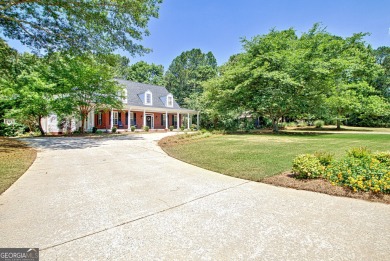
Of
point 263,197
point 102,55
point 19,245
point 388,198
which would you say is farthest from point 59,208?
point 102,55

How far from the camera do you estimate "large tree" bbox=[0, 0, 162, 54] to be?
11.1 metres

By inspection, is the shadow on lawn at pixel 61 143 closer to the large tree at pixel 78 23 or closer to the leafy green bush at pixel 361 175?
the large tree at pixel 78 23

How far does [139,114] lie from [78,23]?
16.8 metres

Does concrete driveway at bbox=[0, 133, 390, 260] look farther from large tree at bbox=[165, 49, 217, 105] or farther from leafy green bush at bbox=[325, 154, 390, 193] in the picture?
large tree at bbox=[165, 49, 217, 105]

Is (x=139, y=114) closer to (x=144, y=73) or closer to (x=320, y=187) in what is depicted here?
(x=320, y=187)

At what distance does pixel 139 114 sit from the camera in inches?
1129

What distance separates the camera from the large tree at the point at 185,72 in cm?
5259

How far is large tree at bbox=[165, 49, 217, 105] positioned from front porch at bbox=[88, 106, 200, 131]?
1909 cm

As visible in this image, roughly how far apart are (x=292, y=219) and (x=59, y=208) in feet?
12.9

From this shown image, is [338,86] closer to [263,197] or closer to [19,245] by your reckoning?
[263,197]

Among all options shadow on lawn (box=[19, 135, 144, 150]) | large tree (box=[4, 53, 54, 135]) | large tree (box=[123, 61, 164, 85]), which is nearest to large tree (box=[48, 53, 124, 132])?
large tree (box=[4, 53, 54, 135])

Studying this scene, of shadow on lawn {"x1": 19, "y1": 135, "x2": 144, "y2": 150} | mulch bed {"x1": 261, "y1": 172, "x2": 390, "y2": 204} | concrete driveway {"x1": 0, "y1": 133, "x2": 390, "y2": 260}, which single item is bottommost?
concrete driveway {"x1": 0, "y1": 133, "x2": 390, "y2": 260}

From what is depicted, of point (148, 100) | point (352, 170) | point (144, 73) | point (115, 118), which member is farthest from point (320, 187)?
point (144, 73)

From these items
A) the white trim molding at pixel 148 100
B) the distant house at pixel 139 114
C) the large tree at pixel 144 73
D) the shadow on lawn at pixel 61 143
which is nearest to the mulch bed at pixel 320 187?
the shadow on lawn at pixel 61 143
